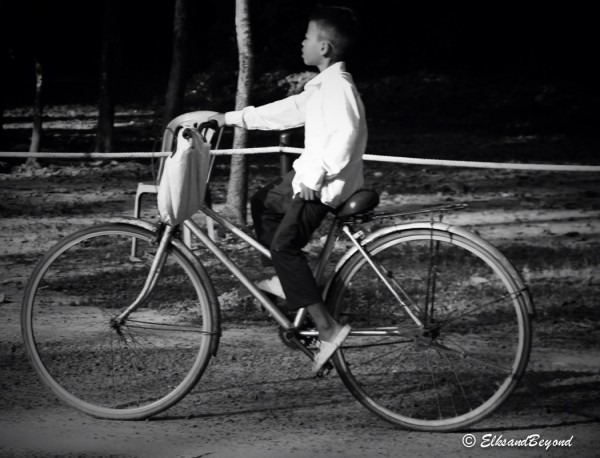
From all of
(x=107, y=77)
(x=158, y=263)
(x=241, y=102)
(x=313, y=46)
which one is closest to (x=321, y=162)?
(x=313, y=46)

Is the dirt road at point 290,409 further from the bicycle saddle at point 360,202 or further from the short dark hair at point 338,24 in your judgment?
the short dark hair at point 338,24

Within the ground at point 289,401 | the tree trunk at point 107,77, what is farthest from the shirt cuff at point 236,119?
the tree trunk at point 107,77

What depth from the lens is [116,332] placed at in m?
4.79

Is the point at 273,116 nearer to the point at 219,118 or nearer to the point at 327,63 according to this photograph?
the point at 219,118

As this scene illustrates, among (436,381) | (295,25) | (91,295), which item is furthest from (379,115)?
(436,381)

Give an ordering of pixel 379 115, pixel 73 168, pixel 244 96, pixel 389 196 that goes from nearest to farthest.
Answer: pixel 244 96 → pixel 389 196 → pixel 73 168 → pixel 379 115

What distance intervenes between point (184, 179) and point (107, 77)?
11.6 meters

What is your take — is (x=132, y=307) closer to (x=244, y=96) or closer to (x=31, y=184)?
(x=244, y=96)

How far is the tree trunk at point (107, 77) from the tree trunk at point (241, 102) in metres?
6.18

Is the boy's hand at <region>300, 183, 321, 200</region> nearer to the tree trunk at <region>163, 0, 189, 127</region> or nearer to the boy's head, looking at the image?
the boy's head

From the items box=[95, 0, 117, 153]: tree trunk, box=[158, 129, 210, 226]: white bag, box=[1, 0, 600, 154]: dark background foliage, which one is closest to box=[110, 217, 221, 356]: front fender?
box=[158, 129, 210, 226]: white bag

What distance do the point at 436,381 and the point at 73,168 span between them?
34.1ft

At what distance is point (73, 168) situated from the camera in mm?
14602

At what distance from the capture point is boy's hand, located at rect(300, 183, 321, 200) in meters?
4.31
